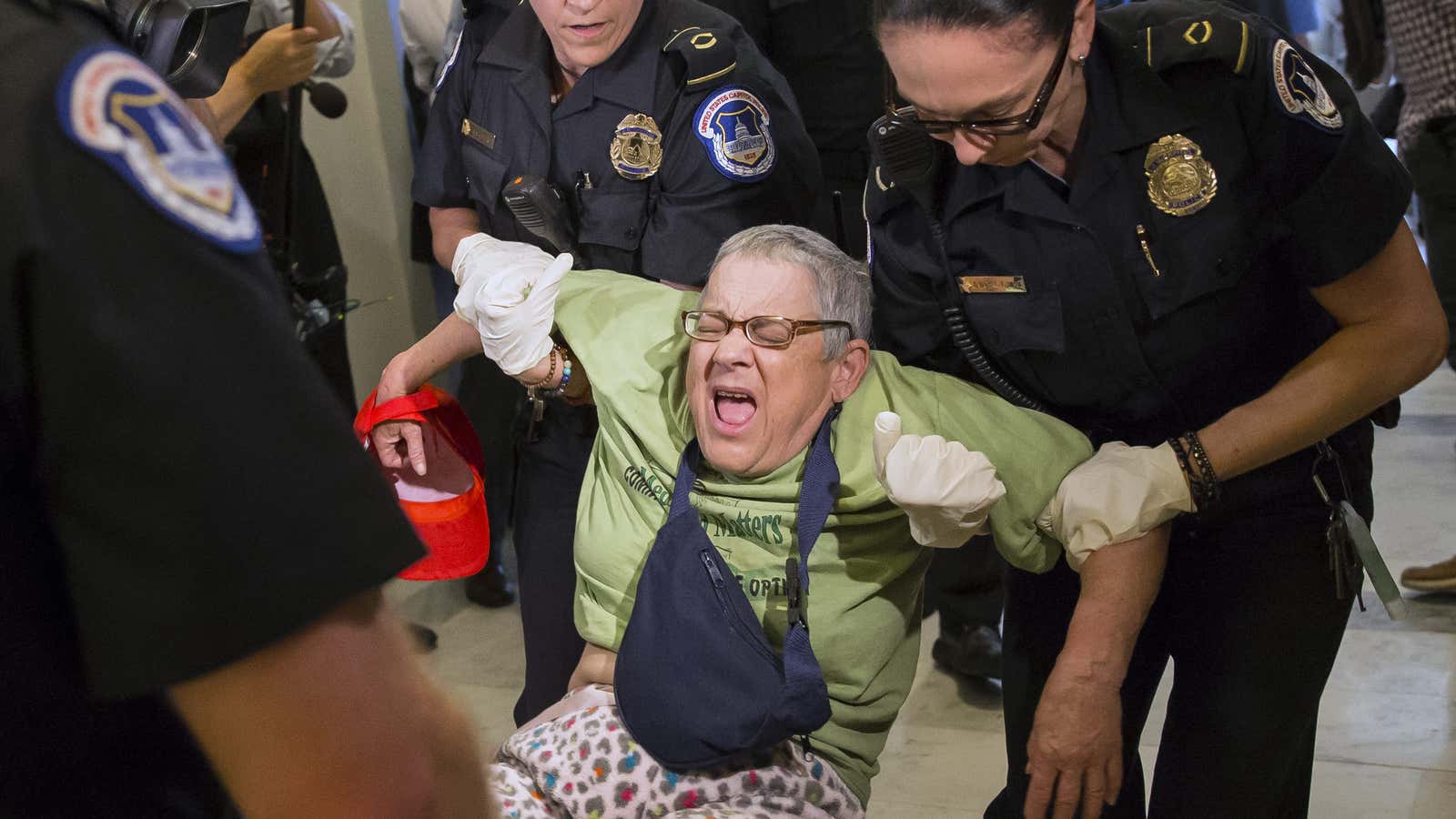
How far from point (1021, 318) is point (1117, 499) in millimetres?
248

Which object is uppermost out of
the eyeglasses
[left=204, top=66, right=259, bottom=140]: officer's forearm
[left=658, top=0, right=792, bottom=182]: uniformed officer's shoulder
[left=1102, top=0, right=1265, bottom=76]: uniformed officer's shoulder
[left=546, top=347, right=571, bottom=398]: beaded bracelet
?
[left=1102, top=0, right=1265, bottom=76]: uniformed officer's shoulder

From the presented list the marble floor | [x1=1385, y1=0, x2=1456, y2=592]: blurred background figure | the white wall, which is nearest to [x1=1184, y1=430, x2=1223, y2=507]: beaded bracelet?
the marble floor

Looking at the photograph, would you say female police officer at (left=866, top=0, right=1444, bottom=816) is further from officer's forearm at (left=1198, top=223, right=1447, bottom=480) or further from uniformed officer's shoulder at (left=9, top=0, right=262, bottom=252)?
uniformed officer's shoulder at (left=9, top=0, right=262, bottom=252)

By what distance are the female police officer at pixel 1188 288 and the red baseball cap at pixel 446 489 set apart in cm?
79

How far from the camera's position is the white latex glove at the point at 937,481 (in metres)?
1.61

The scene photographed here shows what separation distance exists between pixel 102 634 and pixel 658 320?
1.47 metres

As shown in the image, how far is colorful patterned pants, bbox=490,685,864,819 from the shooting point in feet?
5.48

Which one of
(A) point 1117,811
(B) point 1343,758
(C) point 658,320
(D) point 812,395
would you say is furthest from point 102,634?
(B) point 1343,758

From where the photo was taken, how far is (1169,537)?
1.69m

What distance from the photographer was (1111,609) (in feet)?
5.22

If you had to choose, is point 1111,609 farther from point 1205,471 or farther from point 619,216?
point 619,216

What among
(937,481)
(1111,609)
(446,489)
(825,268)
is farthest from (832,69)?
(1111,609)

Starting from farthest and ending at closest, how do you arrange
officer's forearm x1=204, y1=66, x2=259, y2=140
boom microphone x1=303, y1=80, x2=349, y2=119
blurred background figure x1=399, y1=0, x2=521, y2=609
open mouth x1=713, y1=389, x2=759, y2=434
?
blurred background figure x1=399, y1=0, x2=521, y2=609 → boom microphone x1=303, y1=80, x2=349, y2=119 → officer's forearm x1=204, y1=66, x2=259, y2=140 → open mouth x1=713, y1=389, x2=759, y2=434

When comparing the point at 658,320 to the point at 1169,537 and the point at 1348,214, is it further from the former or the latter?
the point at 1348,214
